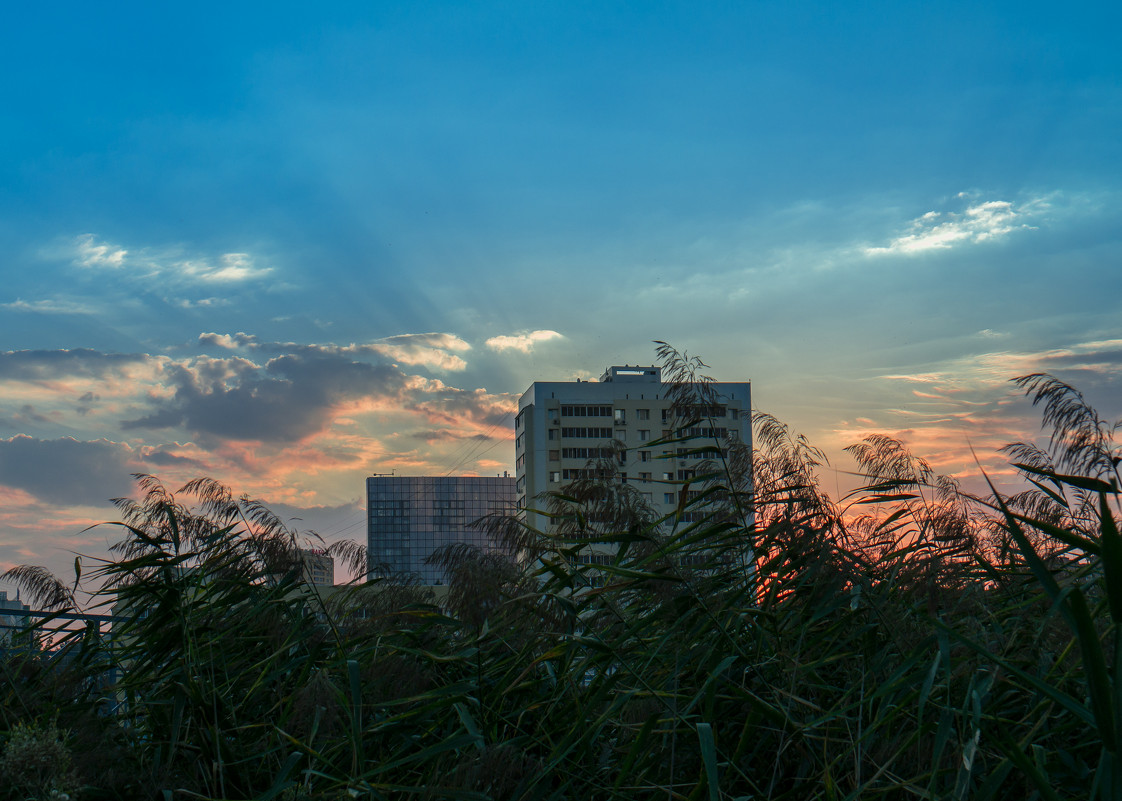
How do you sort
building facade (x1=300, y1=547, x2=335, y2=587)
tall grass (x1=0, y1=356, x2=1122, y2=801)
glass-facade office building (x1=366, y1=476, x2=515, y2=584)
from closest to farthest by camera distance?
tall grass (x1=0, y1=356, x2=1122, y2=801), building facade (x1=300, y1=547, x2=335, y2=587), glass-facade office building (x1=366, y1=476, x2=515, y2=584)

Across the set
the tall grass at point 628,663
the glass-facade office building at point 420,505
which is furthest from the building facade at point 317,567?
the glass-facade office building at point 420,505

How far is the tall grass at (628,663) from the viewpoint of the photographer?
2697mm

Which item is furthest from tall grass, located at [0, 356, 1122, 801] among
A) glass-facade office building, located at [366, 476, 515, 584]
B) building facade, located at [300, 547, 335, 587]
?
glass-facade office building, located at [366, 476, 515, 584]

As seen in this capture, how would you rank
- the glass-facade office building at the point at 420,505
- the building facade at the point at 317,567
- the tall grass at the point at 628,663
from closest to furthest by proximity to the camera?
the tall grass at the point at 628,663
the building facade at the point at 317,567
the glass-facade office building at the point at 420,505

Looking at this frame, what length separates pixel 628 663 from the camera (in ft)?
10.5

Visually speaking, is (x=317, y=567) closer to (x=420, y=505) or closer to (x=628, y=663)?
(x=628, y=663)

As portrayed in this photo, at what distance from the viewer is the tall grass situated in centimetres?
270

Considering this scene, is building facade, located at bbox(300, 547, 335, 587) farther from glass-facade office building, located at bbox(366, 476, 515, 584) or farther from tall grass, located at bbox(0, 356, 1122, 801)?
glass-facade office building, located at bbox(366, 476, 515, 584)

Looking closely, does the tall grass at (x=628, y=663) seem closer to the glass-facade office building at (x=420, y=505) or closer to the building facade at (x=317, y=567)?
the building facade at (x=317, y=567)

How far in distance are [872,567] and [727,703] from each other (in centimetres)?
100

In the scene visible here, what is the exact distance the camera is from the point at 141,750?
11.0ft

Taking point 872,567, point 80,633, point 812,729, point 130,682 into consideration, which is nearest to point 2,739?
point 130,682

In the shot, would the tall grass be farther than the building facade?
No

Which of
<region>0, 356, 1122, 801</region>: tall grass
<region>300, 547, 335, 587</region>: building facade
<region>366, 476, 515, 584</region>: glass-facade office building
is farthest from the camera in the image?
<region>366, 476, 515, 584</region>: glass-facade office building
